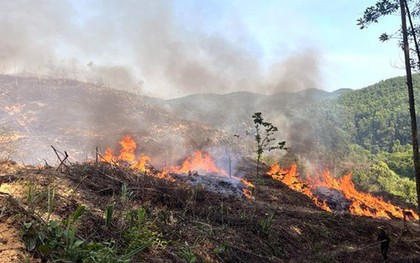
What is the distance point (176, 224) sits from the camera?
5918mm

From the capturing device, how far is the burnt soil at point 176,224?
430 centimetres

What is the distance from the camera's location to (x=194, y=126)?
33.8 meters

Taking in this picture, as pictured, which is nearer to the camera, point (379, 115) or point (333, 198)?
point (333, 198)

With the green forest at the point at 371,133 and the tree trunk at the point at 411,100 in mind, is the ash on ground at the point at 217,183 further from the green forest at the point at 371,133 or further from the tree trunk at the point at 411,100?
the green forest at the point at 371,133

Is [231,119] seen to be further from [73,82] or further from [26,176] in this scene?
[26,176]

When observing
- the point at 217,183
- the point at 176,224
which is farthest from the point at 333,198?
the point at 176,224

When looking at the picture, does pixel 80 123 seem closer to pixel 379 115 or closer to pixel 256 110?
pixel 256 110

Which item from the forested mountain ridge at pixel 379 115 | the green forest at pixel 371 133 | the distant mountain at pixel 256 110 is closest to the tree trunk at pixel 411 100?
the green forest at pixel 371 133

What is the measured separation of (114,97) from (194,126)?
9002mm

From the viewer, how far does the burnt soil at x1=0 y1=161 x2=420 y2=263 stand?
169 inches

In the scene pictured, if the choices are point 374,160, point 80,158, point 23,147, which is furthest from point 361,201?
point 374,160

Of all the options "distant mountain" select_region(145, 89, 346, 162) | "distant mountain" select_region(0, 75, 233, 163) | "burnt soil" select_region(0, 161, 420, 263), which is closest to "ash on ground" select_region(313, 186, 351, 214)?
"burnt soil" select_region(0, 161, 420, 263)

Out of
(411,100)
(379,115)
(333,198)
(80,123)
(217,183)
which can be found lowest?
(333,198)

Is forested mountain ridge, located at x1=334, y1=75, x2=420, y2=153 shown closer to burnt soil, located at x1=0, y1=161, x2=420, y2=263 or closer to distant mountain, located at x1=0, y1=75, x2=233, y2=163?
distant mountain, located at x1=0, y1=75, x2=233, y2=163
